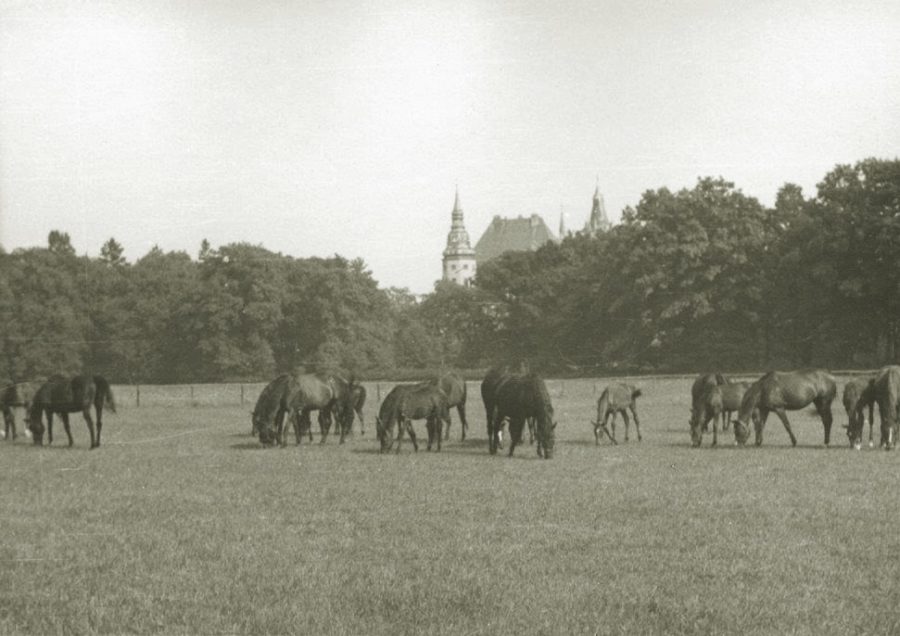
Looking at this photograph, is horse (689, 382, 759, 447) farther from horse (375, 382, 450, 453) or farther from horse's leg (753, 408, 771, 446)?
horse (375, 382, 450, 453)

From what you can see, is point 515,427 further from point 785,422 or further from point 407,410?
point 785,422

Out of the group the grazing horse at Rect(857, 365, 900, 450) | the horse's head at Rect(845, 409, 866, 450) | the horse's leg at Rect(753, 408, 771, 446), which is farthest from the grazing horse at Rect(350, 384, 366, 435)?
the grazing horse at Rect(857, 365, 900, 450)

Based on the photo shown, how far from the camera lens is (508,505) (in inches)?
587

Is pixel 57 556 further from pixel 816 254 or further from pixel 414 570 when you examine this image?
Answer: pixel 816 254

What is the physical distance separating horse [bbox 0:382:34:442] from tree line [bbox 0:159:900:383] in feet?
102

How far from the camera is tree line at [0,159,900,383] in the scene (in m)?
64.7

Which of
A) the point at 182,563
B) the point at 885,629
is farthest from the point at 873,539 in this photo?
the point at 182,563

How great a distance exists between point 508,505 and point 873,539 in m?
5.06

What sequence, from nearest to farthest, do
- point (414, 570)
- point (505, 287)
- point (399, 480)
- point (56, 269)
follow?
point (414, 570), point (399, 480), point (56, 269), point (505, 287)

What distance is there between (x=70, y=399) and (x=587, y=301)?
217ft

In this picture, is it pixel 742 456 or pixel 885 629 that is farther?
pixel 742 456

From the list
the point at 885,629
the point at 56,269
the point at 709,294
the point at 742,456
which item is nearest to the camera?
the point at 885,629

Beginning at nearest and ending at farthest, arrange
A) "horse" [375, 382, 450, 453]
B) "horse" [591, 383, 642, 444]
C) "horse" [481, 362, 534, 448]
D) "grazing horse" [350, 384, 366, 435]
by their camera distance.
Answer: "horse" [375, 382, 450, 453] < "horse" [481, 362, 534, 448] < "horse" [591, 383, 642, 444] < "grazing horse" [350, 384, 366, 435]

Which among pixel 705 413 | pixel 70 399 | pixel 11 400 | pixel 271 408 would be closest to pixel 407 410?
pixel 271 408
